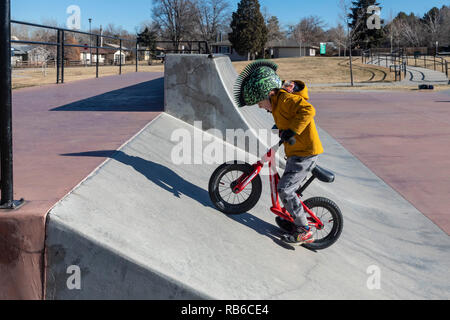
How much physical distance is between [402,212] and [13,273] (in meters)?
4.74

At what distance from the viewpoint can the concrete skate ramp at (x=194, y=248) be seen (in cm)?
309

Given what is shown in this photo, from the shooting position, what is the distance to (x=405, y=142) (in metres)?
10.6

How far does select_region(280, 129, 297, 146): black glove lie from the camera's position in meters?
3.67

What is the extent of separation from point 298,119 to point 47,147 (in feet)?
9.68

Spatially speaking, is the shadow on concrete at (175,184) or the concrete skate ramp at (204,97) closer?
the shadow on concrete at (175,184)

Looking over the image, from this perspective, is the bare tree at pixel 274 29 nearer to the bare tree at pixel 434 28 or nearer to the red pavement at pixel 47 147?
the bare tree at pixel 434 28

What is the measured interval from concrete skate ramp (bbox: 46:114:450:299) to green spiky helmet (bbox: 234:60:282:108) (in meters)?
1.08

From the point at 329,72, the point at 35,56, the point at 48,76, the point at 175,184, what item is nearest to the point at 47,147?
the point at 175,184

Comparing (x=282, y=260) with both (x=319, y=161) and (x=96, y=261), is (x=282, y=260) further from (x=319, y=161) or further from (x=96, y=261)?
(x=319, y=161)

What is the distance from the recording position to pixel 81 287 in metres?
3.12

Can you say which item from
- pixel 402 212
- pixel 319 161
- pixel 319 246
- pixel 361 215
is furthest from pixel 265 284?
pixel 319 161

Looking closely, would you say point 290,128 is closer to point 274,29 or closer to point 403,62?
point 403,62

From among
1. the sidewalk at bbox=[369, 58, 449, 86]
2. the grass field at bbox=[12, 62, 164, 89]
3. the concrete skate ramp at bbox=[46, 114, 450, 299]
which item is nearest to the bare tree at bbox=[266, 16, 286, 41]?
the sidewalk at bbox=[369, 58, 449, 86]

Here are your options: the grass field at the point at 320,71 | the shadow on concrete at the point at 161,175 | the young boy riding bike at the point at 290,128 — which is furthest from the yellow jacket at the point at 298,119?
the grass field at the point at 320,71
